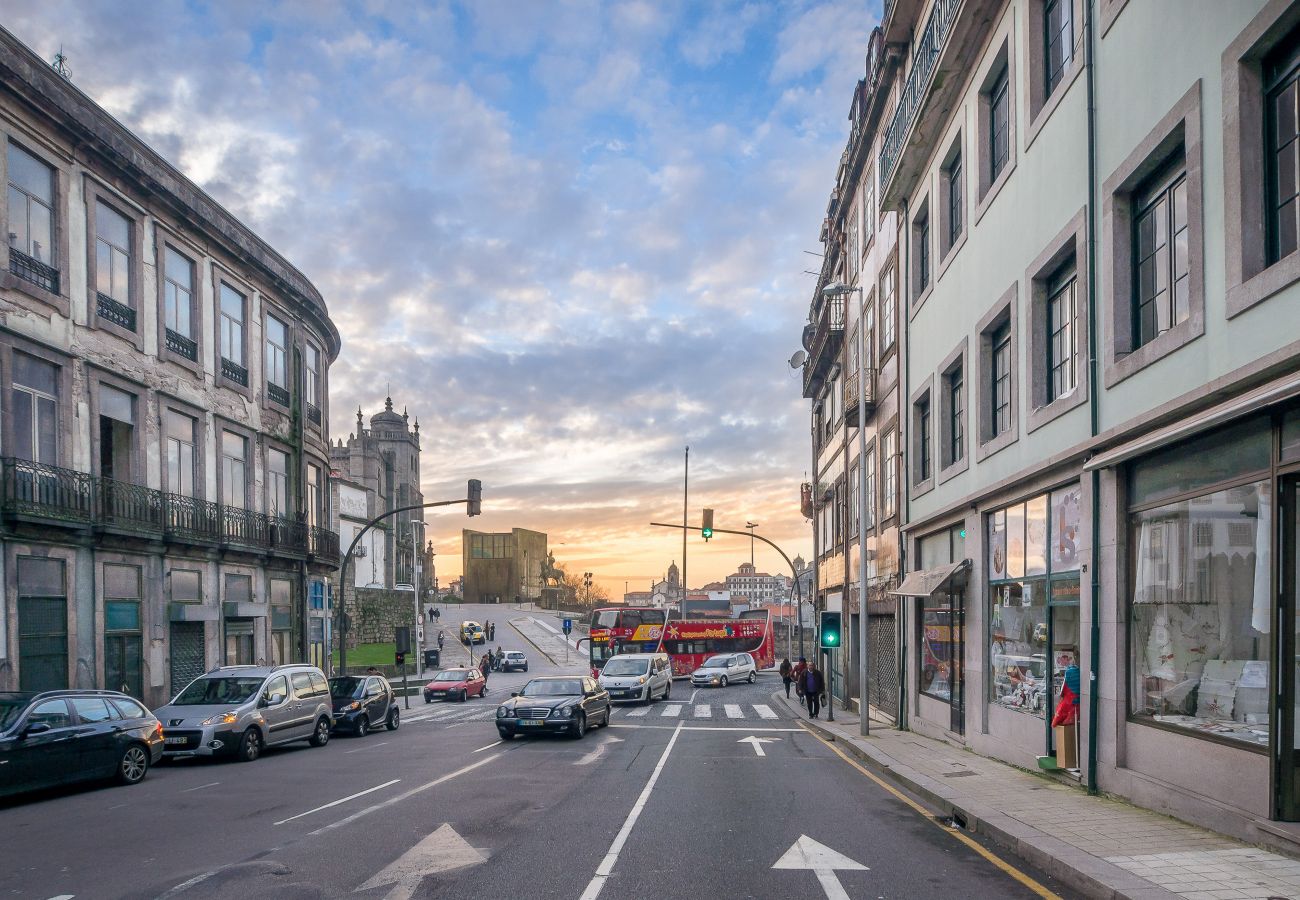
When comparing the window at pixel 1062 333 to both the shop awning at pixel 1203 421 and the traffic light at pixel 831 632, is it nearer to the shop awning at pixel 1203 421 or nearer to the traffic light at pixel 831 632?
the shop awning at pixel 1203 421

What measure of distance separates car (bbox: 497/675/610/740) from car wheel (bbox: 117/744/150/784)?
25.1 ft

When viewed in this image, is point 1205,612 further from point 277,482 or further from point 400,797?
point 277,482

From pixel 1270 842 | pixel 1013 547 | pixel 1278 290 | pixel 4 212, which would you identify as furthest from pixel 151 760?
pixel 1278 290

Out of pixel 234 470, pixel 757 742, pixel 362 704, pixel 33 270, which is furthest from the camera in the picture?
pixel 234 470

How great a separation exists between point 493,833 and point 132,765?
27.1ft

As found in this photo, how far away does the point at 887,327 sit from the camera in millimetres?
28812

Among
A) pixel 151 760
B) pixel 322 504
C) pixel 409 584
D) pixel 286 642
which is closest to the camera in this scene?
pixel 151 760

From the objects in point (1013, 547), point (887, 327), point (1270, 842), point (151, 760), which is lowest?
point (151, 760)

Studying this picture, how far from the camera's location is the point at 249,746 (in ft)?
64.2

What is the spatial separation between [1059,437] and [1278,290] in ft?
18.9

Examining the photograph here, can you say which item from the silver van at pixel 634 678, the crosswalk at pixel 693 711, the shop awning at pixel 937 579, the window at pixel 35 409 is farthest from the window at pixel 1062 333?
the silver van at pixel 634 678

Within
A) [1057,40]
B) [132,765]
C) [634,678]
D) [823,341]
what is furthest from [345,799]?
[823,341]

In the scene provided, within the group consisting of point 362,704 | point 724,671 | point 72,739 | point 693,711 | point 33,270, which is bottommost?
point 724,671

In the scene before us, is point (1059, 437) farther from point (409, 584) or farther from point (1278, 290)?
point (409, 584)
